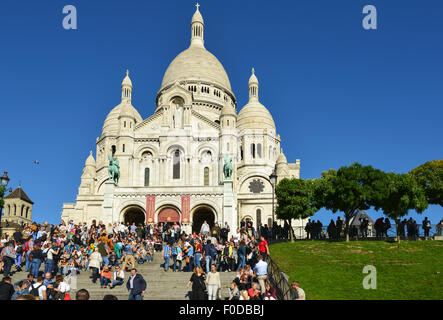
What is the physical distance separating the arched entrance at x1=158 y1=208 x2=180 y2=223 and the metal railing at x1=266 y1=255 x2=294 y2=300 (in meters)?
26.1

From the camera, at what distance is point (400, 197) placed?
35906 mm

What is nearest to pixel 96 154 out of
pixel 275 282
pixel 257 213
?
pixel 257 213

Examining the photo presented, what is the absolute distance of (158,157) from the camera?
56844 millimetres

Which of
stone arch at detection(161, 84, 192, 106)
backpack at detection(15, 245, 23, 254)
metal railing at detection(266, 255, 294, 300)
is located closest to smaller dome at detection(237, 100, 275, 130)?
stone arch at detection(161, 84, 192, 106)

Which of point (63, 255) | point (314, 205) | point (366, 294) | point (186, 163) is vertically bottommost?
point (366, 294)

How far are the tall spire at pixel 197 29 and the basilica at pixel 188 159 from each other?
17.0ft

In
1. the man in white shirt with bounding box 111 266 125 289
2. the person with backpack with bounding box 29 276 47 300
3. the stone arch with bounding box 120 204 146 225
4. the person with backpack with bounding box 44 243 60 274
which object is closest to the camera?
the person with backpack with bounding box 29 276 47 300

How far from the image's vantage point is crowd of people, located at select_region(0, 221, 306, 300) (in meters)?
17.0

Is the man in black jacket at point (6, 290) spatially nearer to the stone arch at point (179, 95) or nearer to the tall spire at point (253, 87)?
the stone arch at point (179, 95)

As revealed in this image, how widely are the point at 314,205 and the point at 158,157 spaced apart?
74.8 feet

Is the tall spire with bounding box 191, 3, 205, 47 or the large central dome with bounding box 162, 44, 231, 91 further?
the tall spire with bounding box 191, 3, 205, 47

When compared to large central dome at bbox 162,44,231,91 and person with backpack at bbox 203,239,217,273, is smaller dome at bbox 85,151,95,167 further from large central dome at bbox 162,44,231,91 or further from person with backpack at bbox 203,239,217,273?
person with backpack at bbox 203,239,217,273

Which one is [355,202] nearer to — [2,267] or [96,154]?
[2,267]

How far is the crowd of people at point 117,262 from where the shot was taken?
17000mm
